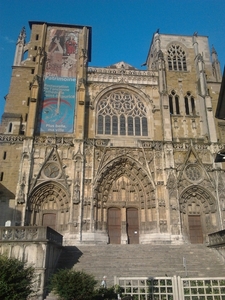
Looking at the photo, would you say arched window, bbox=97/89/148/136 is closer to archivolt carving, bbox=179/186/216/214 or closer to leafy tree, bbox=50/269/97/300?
archivolt carving, bbox=179/186/216/214

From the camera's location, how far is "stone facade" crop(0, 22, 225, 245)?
18.0 m

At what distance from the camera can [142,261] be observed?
13.3 m

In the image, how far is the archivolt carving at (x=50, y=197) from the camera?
18047 millimetres

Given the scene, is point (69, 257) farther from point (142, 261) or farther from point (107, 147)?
point (107, 147)

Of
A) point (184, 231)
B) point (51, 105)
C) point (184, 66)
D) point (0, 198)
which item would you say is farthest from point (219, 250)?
point (184, 66)

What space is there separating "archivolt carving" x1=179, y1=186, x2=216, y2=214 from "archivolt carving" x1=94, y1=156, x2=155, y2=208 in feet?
7.94

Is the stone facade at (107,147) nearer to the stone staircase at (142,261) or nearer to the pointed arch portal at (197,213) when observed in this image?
the pointed arch portal at (197,213)

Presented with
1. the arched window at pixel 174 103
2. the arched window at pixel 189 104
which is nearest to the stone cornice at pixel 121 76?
the arched window at pixel 174 103

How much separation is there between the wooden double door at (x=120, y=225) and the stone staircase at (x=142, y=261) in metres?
3.49

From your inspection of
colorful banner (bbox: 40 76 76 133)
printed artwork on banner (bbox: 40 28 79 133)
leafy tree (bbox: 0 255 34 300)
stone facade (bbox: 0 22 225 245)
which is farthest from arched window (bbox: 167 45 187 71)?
leafy tree (bbox: 0 255 34 300)

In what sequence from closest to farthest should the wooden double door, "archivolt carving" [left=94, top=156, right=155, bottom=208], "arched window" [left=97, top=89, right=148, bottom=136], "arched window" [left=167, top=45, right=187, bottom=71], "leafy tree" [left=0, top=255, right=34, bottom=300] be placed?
1. "leafy tree" [left=0, top=255, right=34, bottom=300]
2. the wooden double door
3. "archivolt carving" [left=94, top=156, right=155, bottom=208]
4. "arched window" [left=97, top=89, right=148, bottom=136]
5. "arched window" [left=167, top=45, right=187, bottom=71]

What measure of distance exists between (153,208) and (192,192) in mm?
3156

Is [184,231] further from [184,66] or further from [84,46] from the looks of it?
[84,46]

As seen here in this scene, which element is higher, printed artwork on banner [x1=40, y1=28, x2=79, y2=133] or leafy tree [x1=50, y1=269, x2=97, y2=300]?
printed artwork on banner [x1=40, y1=28, x2=79, y2=133]
